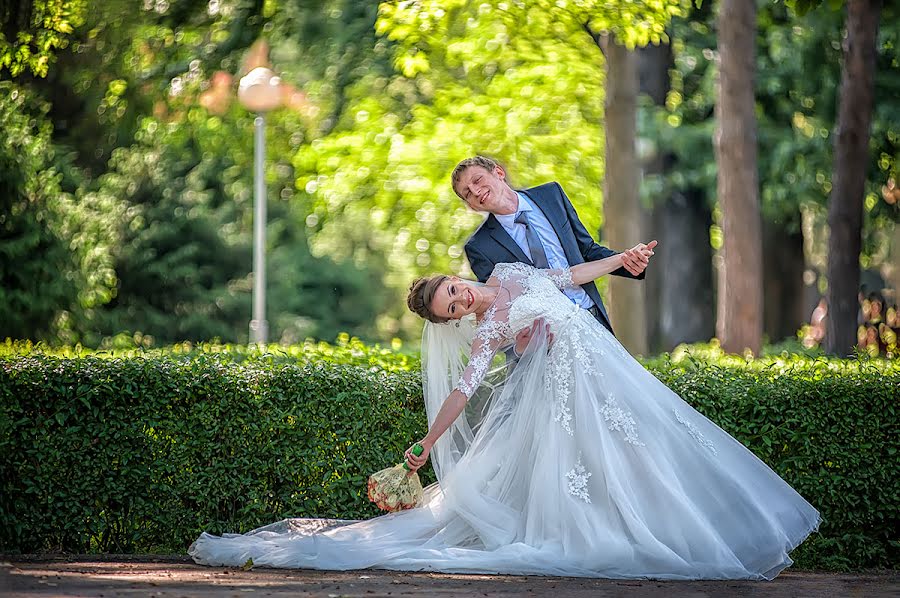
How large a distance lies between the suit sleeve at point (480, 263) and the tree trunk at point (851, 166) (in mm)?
5127

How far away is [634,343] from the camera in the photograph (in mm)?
12008

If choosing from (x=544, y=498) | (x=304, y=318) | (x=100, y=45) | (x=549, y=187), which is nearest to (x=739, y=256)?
(x=549, y=187)

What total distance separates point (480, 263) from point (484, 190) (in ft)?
1.46

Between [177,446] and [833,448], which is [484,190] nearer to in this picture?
[177,446]

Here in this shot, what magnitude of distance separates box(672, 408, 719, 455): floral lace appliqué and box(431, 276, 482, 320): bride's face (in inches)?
49.8

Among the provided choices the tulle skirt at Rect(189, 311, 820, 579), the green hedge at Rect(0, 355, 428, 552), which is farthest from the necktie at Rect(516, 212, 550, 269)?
the green hedge at Rect(0, 355, 428, 552)

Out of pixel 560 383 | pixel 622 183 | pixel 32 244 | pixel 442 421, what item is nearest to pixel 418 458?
pixel 442 421

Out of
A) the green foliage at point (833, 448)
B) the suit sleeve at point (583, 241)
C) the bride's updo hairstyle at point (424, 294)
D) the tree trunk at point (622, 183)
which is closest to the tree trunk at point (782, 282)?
the tree trunk at point (622, 183)

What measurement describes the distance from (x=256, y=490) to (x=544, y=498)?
1.72 m

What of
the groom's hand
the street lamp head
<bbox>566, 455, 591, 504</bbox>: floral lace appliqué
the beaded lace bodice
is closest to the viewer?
<bbox>566, 455, 591, 504</bbox>: floral lace appliqué

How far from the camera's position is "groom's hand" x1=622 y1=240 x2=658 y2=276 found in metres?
6.47

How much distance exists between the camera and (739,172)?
11.6m

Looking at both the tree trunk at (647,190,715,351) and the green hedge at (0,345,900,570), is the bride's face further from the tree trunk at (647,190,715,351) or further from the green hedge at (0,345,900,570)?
the tree trunk at (647,190,715,351)

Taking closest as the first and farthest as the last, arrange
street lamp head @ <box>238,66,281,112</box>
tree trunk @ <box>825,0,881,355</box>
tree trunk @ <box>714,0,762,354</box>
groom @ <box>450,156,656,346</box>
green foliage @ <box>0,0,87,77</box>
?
groom @ <box>450,156,656,346</box> < green foliage @ <box>0,0,87,77</box> < tree trunk @ <box>825,0,881,355</box> < tree trunk @ <box>714,0,762,354</box> < street lamp head @ <box>238,66,281,112</box>
